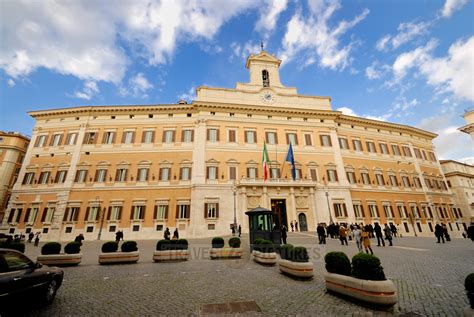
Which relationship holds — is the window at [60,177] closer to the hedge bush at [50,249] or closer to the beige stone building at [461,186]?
the hedge bush at [50,249]

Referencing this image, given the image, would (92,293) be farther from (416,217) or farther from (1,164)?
(1,164)

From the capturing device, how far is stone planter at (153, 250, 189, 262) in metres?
10.2

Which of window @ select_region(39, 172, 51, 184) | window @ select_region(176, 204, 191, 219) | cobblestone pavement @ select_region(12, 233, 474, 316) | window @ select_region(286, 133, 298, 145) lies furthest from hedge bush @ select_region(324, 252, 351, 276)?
window @ select_region(39, 172, 51, 184)

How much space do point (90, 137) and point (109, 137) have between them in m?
2.33

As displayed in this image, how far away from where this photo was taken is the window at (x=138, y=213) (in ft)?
73.6

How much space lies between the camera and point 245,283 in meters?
6.50

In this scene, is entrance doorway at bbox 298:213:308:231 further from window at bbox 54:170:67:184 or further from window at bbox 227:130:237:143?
window at bbox 54:170:67:184

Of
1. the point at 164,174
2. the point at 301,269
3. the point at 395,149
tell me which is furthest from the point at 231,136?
the point at 395,149

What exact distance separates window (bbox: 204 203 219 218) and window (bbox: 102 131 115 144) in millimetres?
14559

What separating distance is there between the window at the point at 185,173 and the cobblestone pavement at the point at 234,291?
15.7 metres

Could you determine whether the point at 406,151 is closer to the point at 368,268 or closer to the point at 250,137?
the point at 250,137

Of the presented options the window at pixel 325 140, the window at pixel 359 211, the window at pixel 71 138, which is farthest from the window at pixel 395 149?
the window at pixel 71 138

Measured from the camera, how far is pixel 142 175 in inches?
960

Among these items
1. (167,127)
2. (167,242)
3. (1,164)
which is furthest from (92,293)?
(1,164)
